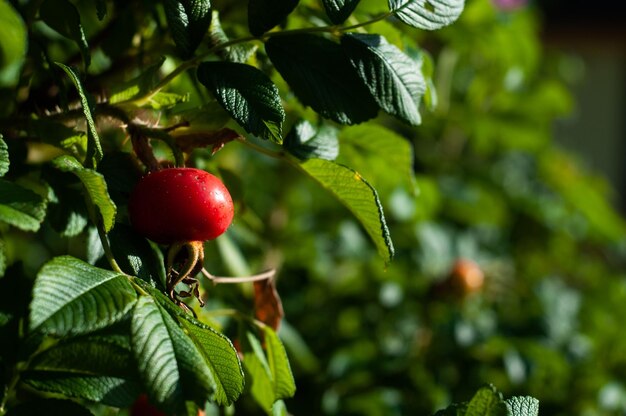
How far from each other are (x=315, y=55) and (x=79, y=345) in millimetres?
395

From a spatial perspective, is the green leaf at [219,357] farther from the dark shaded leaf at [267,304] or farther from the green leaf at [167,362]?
the dark shaded leaf at [267,304]

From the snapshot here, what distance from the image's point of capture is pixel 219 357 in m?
0.75

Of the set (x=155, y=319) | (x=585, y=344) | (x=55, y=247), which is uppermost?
(x=155, y=319)

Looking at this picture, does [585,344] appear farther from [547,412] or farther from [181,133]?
[181,133]

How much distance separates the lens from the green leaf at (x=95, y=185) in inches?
28.8

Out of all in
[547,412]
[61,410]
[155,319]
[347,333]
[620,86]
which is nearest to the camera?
[155,319]

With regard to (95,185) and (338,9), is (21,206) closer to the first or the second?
(95,185)

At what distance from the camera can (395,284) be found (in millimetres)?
2053

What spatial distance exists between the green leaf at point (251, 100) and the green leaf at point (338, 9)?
0.31 ft

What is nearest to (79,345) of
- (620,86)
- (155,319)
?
(155,319)

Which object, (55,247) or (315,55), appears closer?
(315,55)

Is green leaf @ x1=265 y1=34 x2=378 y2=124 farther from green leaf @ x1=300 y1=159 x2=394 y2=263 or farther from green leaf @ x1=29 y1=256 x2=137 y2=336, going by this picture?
green leaf @ x1=29 y1=256 x2=137 y2=336

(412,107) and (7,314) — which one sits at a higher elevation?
(412,107)

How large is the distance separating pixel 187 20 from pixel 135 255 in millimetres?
242
